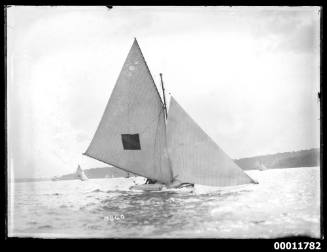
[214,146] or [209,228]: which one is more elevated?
[214,146]

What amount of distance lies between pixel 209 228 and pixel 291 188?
1.18 meters

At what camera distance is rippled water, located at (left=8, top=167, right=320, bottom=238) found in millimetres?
5926

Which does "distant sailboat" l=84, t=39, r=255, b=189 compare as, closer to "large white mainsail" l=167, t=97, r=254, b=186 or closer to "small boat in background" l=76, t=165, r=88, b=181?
"large white mainsail" l=167, t=97, r=254, b=186

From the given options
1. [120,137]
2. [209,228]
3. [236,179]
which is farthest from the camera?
[120,137]

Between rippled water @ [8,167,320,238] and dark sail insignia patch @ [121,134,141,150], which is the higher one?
dark sail insignia patch @ [121,134,141,150]

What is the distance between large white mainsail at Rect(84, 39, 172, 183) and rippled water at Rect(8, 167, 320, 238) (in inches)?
30.2

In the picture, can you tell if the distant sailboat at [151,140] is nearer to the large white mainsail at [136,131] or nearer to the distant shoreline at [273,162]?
the large white mainsail at [136,131]

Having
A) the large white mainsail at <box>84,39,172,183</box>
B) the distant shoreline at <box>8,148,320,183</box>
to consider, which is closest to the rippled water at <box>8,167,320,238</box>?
the distant shoreline at <box>8,148,320,183</box>

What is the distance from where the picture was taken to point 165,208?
6219 mm

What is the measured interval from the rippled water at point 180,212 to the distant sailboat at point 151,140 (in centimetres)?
39

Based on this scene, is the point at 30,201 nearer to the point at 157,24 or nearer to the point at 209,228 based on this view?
the point at 209,228

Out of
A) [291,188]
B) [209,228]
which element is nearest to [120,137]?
[209,228]

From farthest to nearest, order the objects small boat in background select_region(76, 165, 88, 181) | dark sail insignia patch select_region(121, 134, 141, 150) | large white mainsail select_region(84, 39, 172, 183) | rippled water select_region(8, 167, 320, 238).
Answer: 1. dark sail insignia patch select_region(121, 134, 141, 150)
2. large white mainsail select_region(84, 39, 172, 183)
3. small boat in background select_region(76, 165, 88, 181)
4. rippled water select_region(8, 167, 320, 238)

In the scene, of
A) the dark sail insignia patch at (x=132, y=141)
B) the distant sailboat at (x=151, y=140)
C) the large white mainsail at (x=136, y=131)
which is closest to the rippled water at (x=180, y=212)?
the distant sailboat at (x=151, y=140)
